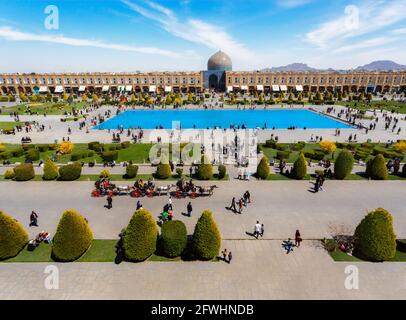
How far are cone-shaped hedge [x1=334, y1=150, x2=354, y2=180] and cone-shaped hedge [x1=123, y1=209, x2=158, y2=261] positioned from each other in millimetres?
15381

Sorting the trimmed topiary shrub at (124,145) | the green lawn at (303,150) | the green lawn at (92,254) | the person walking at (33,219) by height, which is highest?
the green lawn at (303,150)

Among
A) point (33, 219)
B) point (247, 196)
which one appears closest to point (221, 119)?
point (247, 196)

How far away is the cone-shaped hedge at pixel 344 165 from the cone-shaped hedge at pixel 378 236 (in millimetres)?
9809

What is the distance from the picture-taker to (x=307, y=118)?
50.6 m

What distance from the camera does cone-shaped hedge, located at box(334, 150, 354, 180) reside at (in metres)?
20.8

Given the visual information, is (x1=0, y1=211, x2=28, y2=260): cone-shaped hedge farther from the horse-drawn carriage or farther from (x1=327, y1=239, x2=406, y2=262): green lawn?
(x1=327, y1=239, x2=406, y2=262): green lawn

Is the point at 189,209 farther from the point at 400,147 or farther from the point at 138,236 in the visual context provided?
the point at 400,147

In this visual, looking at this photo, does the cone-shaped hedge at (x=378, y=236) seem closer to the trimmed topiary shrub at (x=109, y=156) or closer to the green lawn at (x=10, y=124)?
the trimmed topiary shrub at (x=109, y=156)

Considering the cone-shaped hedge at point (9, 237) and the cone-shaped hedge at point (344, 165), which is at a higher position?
the cone-shaped hedge at point (344, 165)

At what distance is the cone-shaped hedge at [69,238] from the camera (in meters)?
11.6

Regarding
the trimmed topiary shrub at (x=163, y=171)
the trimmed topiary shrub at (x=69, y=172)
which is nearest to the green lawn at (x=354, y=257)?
the trimmed topiary shrub at (x=163, y=171)
